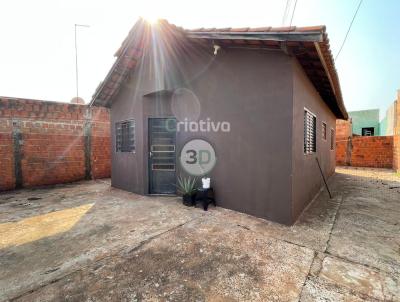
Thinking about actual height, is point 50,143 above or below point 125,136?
below

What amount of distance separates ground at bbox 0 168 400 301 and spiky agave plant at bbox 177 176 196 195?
1.44 feet

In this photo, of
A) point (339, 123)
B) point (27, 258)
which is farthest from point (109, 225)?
point (339, 123)

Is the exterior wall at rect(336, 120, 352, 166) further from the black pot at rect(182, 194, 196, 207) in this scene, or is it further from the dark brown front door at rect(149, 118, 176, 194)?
the black pot at rect(182, 194, 196, 207)

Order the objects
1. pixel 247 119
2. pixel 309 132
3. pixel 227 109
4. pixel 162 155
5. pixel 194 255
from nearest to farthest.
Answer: pixel 194 255 < pixel 247 119 < pixel 227 109 < pixel 309 132 < pixel 162 155

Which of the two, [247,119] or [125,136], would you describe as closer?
[247,119]

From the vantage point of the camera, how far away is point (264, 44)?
3.87 metres

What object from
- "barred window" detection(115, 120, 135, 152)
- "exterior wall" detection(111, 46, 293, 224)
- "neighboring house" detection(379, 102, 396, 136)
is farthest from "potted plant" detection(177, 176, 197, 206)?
"neighboring house" detection(379, 102, 396, 136)

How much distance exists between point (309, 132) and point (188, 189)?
140 inches

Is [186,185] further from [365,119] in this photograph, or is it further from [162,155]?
[365,119]

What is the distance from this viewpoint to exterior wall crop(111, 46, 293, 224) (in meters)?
3.86

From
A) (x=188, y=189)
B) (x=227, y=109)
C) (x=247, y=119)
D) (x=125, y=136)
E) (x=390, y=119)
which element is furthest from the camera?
(x=390, y=119)

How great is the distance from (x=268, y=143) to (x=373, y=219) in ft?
8.94

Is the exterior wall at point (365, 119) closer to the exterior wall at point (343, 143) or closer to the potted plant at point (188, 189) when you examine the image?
the exterior wall at point (343, 143)

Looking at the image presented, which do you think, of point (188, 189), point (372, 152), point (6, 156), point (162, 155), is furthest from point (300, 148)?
point (372, 152)
